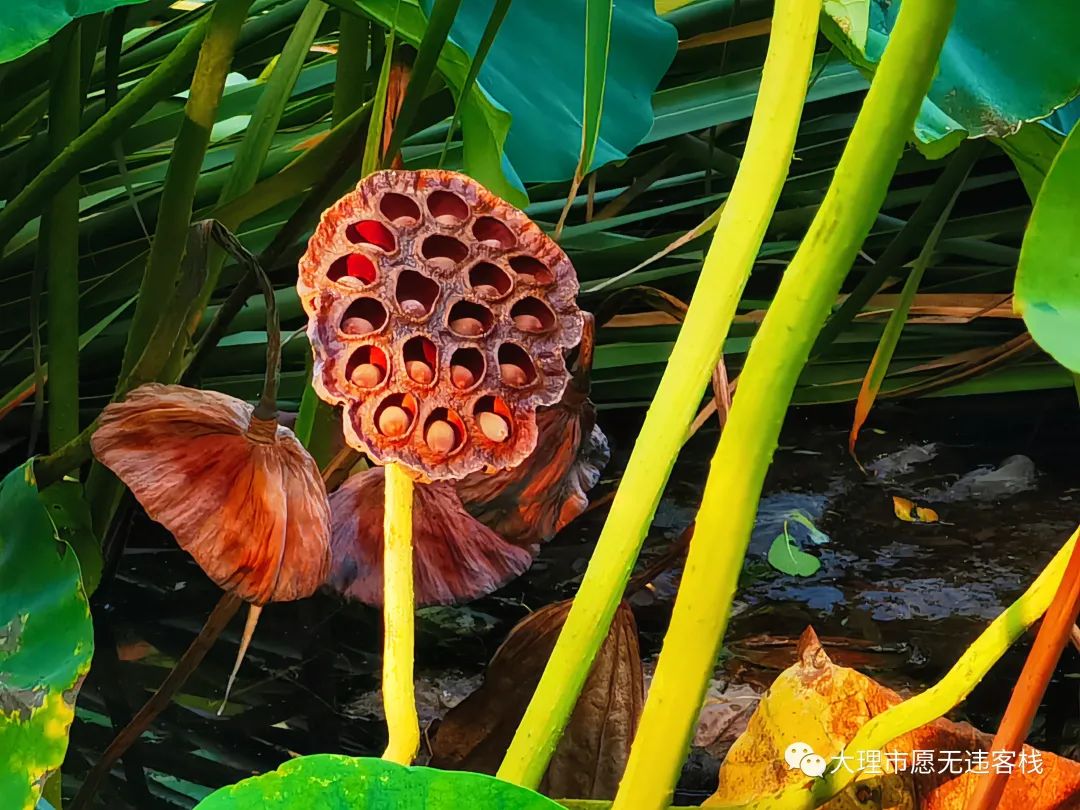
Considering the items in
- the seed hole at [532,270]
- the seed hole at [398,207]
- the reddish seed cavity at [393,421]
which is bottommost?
the reddish seed cavity at [393,421]

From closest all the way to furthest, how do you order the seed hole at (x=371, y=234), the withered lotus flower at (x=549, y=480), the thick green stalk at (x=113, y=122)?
the seed hole at (x=371, y=234) → the withered lotus flower at (x=549, y=480) → the thick green stalk at (x=113, y=122)

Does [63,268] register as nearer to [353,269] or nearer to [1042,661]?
[353,269]

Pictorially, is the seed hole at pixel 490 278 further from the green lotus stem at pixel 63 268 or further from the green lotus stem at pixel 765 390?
the green lotus stem at pixel 63 268

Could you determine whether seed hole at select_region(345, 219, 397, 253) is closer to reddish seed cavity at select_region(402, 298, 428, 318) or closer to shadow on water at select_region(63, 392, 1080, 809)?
reddish seed cavity at select_region(402, 298, 428, 318)

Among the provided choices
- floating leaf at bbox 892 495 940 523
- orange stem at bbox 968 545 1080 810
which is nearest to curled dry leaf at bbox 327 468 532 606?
orange stem at bbox 968 545 1080 810

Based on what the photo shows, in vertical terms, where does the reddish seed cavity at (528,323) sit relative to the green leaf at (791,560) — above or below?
below

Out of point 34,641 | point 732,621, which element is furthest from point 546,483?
point 732,621

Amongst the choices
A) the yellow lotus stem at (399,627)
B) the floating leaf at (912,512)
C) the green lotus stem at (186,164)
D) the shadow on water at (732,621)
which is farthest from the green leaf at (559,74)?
the floating leaf at (912,512)

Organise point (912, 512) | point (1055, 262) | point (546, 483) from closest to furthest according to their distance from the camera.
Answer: point (1055, 262)
point (546, 483)
point (912, 512)

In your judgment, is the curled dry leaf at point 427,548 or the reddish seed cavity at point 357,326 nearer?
the reddish seed cavity at point 357,326
